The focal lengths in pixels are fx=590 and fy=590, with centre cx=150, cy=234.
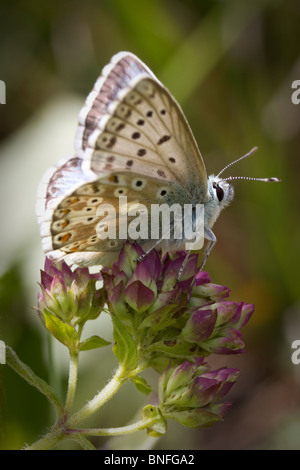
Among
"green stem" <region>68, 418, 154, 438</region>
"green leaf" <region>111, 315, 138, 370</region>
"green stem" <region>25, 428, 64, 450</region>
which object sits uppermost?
"green leaf" <region>111, 315, 138, 370</region>

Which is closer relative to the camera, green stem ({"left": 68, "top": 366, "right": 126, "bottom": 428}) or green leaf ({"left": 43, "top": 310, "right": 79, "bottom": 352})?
green stem ({"left": 68, "top": 366, "right": 126, "bottom": 428})

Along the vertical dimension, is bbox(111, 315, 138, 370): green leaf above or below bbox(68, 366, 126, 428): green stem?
above

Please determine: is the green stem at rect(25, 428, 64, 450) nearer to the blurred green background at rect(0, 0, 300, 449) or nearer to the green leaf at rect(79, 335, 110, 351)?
the green leaf at rect(79, 335, 110, 351)

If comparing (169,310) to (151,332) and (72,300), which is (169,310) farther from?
(72,300)

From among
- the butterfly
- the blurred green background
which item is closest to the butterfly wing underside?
the butterfly

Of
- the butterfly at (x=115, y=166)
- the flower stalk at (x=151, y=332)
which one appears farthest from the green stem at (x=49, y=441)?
the butterfly at (x=115, y=166)

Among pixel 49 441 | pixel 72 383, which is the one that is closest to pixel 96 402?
pixel 72 383
